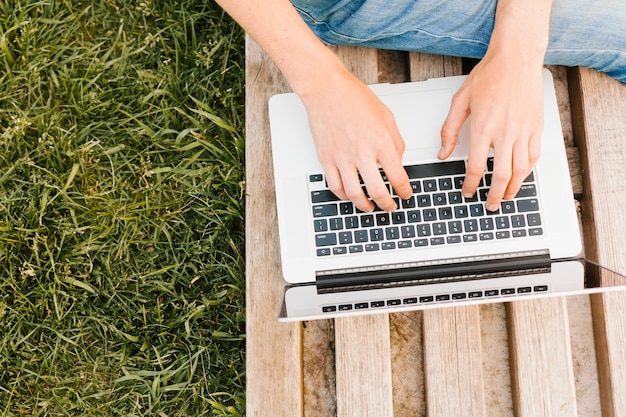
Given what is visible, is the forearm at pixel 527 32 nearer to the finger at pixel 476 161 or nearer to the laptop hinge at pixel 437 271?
the finger at pixel 476 161

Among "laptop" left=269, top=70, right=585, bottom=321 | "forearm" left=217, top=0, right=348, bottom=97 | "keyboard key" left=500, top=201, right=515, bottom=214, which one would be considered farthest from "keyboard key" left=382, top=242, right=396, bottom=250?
"forearm" left=217, top=0, right=348, bottom=97

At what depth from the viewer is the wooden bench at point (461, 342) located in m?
1.17

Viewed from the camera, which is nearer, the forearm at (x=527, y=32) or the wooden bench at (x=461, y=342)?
the forearm at (x=527, y=32)

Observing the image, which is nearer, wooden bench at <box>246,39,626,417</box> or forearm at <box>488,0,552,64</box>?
forearm at <box>488,0,552,64</box>

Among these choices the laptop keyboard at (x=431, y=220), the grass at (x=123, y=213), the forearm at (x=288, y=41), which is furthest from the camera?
the grass at (x=123, y=213)

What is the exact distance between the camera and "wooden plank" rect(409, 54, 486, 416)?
117 centimetres

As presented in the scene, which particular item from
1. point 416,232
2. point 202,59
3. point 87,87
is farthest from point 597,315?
point 87,87

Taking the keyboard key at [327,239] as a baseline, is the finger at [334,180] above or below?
above

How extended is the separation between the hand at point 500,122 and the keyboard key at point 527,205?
0.04m

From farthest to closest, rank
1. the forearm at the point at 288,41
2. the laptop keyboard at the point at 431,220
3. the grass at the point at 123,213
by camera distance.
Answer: the grass at the point at 123,213 < the laptop keyboard at the point at 431,220 < the forearm at the point at 288,41

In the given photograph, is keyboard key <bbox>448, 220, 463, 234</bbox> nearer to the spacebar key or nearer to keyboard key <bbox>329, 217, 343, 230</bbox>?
the spacebar key

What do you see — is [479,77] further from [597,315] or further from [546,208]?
[597,315]

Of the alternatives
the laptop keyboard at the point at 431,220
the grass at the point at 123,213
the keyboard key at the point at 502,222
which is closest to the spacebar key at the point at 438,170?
the laptop keyboard at the point at 431,220

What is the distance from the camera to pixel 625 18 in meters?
1.13
